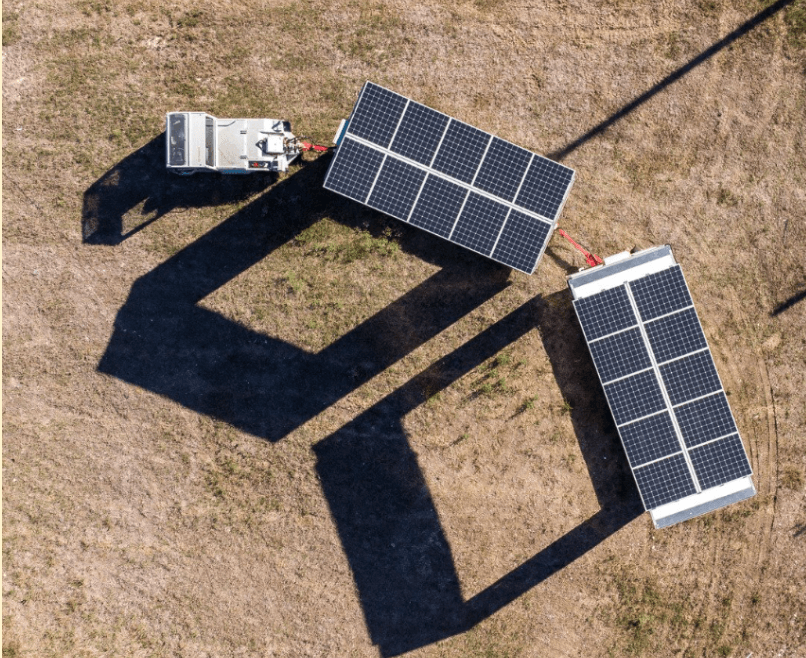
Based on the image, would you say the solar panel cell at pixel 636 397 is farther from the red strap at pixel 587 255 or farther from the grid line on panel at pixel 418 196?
the grid line on panel at pixel 418 196

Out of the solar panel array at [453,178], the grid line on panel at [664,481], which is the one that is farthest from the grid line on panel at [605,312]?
the grid line on panel at [664,481]

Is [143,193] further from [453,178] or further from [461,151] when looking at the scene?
[461,151]

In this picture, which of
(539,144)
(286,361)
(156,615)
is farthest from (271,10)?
(156,615)

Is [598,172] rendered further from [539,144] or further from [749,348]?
[749,348]

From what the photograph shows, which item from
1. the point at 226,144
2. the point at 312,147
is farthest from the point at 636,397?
the point at 226,144

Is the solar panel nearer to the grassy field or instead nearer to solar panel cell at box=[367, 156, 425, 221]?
the grassy field
